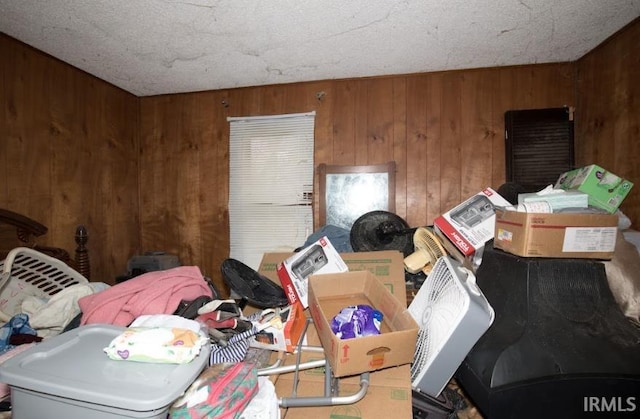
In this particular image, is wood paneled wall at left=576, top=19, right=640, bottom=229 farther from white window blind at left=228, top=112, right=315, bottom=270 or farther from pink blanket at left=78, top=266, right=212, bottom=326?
pink blanket at left=78, top=266, right=212, bottom=326

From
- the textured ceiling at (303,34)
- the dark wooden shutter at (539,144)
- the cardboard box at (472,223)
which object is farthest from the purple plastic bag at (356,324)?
the dark wooden shutter at (539,144)

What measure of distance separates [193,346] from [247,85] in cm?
221

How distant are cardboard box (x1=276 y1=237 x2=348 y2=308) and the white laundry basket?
1.26 meters

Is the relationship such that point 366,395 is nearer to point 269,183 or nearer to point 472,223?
point 472,223

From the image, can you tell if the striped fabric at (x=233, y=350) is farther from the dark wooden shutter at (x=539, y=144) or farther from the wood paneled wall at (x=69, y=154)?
the dark wooden shutter at (x=539, y=144)

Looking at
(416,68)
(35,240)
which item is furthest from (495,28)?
(35,240)

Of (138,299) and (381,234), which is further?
(381,234)

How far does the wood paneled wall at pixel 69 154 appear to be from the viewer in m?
1.66

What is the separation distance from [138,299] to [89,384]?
1.97 ft

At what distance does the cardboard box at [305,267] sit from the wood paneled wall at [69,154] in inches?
67.0

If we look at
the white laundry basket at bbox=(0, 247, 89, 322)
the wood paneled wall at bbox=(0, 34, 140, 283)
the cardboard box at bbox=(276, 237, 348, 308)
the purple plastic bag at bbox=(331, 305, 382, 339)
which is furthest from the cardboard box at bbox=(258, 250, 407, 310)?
the wood paneled wall at bbox=(0, 34, 140, 283)

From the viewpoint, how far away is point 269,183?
2381 mm

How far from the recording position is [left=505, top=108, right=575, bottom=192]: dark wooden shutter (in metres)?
2.01

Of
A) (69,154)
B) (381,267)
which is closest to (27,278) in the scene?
(69,154)
